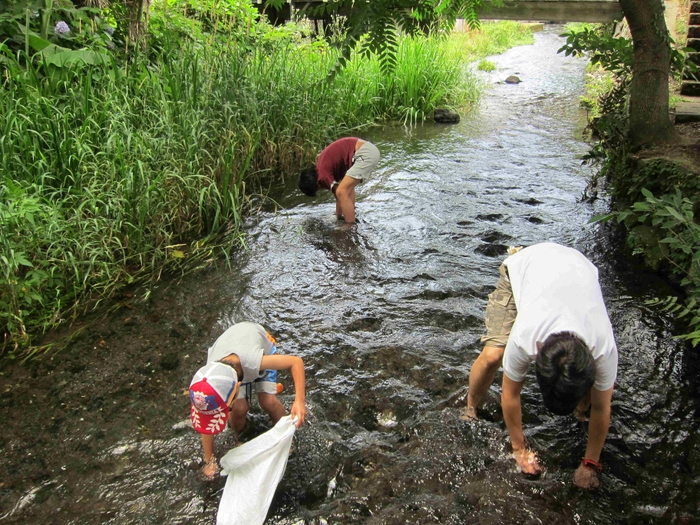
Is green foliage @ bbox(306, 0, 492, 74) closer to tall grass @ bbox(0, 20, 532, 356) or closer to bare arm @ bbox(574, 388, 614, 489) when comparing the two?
tall grass @ bbox(0, 20, 532, 356)

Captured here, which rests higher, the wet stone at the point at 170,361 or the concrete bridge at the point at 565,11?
the concrete bridge at the point at 565,11

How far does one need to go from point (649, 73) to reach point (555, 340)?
3388 millimetres

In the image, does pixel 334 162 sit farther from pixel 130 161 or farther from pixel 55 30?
pixel 55 30

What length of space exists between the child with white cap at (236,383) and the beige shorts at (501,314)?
0.96 m

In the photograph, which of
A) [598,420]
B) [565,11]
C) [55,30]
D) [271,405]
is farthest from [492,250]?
[565,11]

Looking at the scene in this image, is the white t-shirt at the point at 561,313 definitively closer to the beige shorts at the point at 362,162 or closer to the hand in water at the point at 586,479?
the hand in water at the point at 586,479

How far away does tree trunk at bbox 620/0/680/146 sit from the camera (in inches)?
171

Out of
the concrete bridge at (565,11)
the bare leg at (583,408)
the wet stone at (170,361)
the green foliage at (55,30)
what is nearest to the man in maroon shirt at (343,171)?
the wet stone at (170,361)

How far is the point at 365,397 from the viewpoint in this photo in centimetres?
325

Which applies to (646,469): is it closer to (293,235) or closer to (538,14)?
(293,235)

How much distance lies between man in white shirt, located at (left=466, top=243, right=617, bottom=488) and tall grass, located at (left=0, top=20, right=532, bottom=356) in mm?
1618

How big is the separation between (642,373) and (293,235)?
308 cm

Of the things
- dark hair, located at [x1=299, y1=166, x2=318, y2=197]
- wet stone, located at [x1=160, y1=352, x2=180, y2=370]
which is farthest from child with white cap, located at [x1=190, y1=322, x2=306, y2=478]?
dark hair, located at [x1=299, y1=166, x2=318, y2=197]

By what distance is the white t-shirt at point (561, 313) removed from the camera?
2.21 meters
